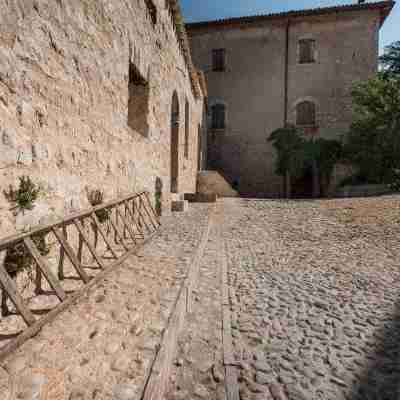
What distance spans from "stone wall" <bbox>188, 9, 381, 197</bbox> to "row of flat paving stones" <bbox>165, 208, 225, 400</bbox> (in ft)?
43.7

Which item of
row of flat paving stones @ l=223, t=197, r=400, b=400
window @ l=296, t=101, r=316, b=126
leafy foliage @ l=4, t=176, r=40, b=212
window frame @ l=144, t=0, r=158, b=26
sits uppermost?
window @ l=296, t=101, r=316, b=126

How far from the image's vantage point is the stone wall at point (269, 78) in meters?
14.4

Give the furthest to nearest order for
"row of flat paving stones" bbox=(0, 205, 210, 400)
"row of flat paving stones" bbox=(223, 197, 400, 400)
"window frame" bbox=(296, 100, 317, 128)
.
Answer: "window frame" bbox=(296, 100, 317, 128), "row of flat paving stones" bbox=(223, 197, 400, 400), "row of flat paving stones" bbox=(0, 205, 210, 400)

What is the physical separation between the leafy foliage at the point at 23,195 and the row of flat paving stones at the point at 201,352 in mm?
1421

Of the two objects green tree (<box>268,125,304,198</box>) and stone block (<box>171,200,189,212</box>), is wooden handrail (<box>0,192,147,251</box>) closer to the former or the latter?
stone block (<box>171,200,189,212</box>)

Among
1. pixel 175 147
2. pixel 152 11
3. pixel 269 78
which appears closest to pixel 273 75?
pixel 269 78

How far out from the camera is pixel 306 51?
14695mm

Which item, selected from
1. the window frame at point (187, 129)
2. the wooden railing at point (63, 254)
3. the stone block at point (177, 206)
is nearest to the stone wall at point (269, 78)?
the window frame at point (187, 129)

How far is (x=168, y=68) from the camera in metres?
6.20

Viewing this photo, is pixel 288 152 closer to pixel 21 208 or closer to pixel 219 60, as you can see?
pixel 219 60

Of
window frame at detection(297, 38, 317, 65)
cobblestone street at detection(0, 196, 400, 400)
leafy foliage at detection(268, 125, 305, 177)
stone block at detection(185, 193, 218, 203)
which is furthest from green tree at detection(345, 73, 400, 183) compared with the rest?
cobblestone street at detection(0, 196, 400, 400)

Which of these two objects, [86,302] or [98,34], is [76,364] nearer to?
[86,302]

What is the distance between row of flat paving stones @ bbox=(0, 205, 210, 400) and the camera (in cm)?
119

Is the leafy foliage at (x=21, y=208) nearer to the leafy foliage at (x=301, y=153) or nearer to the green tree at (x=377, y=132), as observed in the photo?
the green tree at (x=377, y=132)
